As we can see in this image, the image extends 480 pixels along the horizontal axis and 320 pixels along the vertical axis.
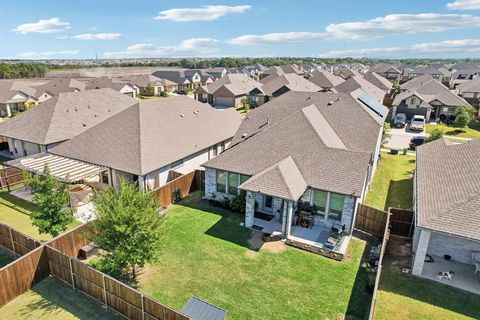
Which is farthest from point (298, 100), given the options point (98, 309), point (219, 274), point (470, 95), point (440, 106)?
point (470, 95)

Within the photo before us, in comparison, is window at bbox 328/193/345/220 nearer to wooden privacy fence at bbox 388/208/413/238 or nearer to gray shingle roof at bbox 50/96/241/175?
wooden privacy fence at bbox 388/208/413/238

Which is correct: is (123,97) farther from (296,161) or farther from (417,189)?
(417,189)

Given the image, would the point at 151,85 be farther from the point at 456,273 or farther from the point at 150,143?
the point at 456,273

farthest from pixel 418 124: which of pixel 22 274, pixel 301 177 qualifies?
pixel 22 274

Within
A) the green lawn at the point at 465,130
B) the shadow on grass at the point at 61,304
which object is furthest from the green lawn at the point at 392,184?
the shadow on grass at the point at 61,304

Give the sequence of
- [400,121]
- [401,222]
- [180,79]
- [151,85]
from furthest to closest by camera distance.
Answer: [180,79]
[151,85]
[400,121]
[401,222]

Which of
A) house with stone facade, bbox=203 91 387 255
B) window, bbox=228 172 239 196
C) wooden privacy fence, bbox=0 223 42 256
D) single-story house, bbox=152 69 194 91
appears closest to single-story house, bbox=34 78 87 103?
single-story house, bbox=152 69 194 91
